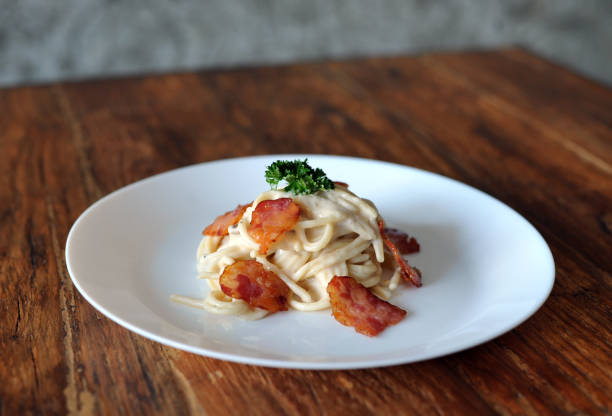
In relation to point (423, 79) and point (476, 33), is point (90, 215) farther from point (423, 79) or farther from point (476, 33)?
point (476, 33)

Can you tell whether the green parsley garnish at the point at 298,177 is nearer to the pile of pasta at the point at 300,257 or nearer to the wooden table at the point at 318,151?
the pile of pasta at the point at 300,257

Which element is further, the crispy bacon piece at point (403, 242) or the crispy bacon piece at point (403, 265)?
the crispy bacon piece at point (403, 242)

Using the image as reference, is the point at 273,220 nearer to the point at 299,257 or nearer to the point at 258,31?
the point at 299,257

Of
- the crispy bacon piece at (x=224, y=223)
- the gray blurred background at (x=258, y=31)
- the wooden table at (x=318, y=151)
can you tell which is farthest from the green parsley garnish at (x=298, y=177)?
the gray blurred background at (x=258, y=31)

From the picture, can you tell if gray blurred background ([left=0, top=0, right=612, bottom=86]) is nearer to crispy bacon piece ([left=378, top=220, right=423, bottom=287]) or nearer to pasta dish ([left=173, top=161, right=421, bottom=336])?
pasta dish ([left=173, top=161, right=421, bottom=336])

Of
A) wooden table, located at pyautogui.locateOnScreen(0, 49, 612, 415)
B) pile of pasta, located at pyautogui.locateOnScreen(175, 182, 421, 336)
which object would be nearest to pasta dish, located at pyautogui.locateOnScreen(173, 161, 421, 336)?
pile of pasta, located at pyautogui.locateOnScreen(175, 182, 421, 336)

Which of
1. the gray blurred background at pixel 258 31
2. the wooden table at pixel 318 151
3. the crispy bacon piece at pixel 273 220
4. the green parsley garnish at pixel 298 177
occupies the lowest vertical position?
the gray blurred background at pixel 258 31
